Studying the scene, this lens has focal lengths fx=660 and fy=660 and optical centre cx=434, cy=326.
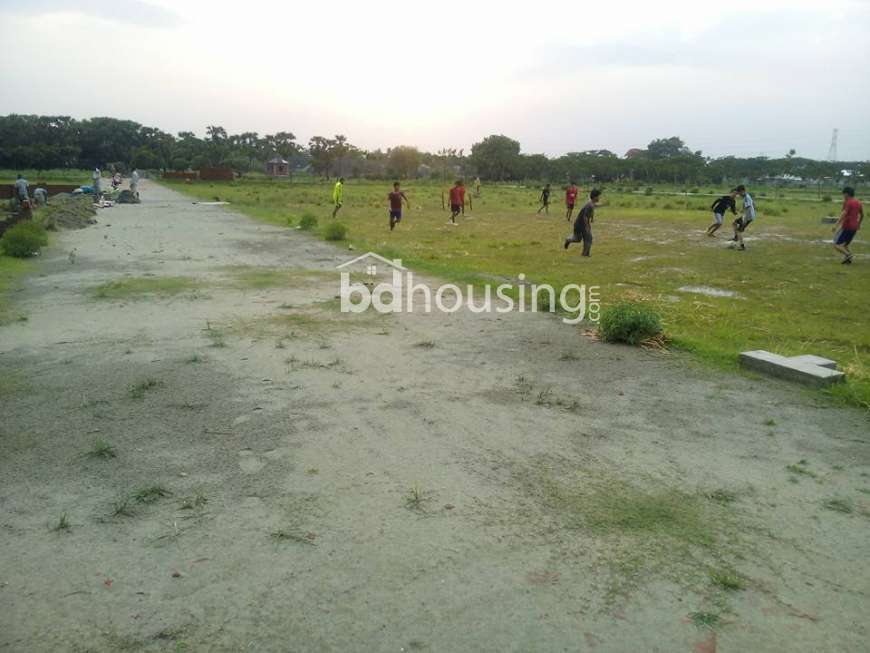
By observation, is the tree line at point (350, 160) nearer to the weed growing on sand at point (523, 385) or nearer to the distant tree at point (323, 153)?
the distant tree at point (323, 153)

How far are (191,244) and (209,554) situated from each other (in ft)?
49.4

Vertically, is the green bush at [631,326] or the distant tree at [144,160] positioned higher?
the distant tree at [144,160]

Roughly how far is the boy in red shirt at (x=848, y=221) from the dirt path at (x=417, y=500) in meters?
9.97

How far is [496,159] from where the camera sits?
88.6 m

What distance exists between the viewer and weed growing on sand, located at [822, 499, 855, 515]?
402 centimetres

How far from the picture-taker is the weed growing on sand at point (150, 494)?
398 centimetres

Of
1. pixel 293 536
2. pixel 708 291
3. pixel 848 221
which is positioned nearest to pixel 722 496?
pixel 293 536

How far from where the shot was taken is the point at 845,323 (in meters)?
9.23

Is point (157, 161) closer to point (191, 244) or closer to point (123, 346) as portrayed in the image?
point (191, 244)

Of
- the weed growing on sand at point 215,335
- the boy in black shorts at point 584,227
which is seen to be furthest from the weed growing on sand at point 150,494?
the boy in black shorts at point 584,227

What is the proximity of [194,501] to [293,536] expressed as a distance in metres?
0.76

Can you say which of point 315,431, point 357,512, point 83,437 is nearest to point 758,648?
point 357,512

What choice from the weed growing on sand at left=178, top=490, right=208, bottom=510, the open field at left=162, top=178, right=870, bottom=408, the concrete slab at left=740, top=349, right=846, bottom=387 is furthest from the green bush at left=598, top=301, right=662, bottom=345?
the weed growing on sand at left=178, top=490, right=208, bottom=510

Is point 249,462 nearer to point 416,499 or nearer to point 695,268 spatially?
point 416,499
